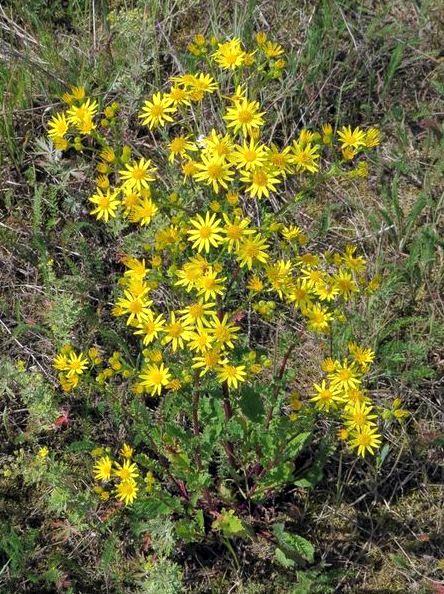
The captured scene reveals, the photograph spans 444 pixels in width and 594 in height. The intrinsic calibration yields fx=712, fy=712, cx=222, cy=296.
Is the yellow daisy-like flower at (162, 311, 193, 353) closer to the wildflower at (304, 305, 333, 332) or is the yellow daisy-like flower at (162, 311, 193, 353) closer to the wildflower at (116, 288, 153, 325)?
the wildflower at (116, 288, 153, 325)

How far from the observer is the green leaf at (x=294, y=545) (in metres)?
2.69

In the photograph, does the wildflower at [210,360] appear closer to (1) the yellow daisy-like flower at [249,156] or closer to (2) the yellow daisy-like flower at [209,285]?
(2) the yellow daisy-like flower at [209,285]

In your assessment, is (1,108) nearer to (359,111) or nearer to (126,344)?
(126,344)

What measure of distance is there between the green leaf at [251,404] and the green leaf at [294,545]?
42 cm

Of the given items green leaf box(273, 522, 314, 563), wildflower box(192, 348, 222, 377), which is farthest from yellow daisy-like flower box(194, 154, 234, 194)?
green leaf box(273, 522, 314, 563)

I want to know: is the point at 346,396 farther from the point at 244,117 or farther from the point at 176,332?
the point at 244,117

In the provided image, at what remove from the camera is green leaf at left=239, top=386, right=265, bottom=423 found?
2605 millimetres

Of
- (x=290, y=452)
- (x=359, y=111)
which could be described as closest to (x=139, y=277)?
(x=290, y=452)

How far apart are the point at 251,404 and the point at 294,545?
59cm

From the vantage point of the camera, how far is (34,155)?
3.59m

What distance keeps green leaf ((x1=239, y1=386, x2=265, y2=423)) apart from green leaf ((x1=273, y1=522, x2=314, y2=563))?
1.37 ft

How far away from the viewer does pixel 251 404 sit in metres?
2.62

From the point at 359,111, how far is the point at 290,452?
2021mm

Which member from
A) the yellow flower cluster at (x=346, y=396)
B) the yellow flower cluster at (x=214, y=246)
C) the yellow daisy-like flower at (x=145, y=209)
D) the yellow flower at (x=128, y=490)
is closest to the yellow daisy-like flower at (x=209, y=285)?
the yellow flower cluster at (x=214, y=246)
